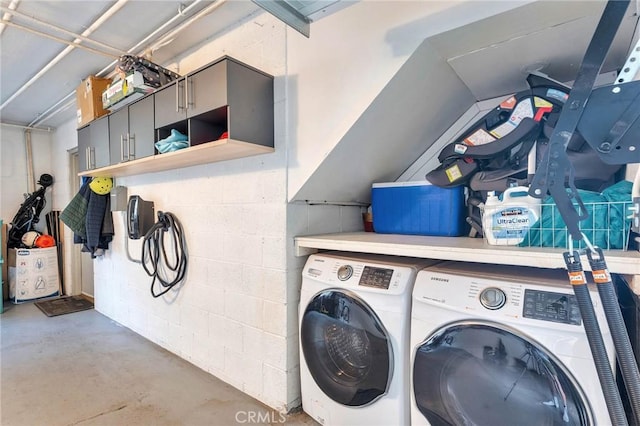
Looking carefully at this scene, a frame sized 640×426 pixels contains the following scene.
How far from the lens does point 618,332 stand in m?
0.82

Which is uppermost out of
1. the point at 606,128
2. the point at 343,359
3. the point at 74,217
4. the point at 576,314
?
the point at 606,128

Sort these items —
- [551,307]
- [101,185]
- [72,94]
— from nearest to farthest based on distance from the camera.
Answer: [551,307] → [101,185] → [72,94]

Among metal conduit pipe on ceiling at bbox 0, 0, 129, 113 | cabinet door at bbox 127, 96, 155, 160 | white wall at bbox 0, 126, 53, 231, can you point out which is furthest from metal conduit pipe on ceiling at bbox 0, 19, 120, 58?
white wall at bbox 0, 126, 53, 231

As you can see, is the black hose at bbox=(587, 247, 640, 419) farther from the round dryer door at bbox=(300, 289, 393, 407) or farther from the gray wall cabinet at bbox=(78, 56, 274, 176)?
the gray wall cabinet at bbox=(78, 56, 274, 176)

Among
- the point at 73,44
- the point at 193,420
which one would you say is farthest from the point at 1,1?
the point at 193,420

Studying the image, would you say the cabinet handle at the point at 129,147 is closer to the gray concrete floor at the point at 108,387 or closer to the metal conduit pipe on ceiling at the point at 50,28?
the metal conduit pipe on ceiling at the point at 50,28

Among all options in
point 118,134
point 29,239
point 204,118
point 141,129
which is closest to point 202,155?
point 204,118

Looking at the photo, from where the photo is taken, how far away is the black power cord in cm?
258

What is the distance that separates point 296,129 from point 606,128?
134cm

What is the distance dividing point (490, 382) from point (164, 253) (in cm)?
250

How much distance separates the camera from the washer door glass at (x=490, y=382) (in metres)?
1.04

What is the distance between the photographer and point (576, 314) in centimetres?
103

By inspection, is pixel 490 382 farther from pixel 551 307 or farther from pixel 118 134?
pixel 118 134

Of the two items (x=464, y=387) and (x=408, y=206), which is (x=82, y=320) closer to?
(x=408, y=206)
